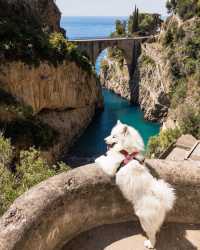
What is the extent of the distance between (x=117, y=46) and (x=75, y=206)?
156 ft

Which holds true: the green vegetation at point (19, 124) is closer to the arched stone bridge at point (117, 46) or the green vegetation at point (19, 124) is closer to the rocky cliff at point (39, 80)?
the rocky cliff at point (39, 80)

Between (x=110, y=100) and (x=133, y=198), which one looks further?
(x=110, y=100)

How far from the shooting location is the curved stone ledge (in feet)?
12.6

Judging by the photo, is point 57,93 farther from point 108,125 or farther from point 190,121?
point 190,121

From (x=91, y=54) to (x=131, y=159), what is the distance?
4327 cm

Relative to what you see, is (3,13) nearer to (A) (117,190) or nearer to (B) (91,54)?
(B) (91,54)

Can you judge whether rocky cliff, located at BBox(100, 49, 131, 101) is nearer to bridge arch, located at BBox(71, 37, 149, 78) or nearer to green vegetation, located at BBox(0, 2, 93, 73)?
bridge arch, located at BBox(71, 37, 149, 78)

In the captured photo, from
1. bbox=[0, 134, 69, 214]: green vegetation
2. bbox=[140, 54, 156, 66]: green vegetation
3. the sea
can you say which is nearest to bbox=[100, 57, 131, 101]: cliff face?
the sea

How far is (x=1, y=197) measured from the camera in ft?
24.8

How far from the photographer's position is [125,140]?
480 centimetres

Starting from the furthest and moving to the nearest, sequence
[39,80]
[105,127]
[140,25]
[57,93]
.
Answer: [140,25], [105,127], [57,93], [39,80]

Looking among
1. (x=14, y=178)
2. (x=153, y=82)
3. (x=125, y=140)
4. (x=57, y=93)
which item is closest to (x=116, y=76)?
(x=153, y=82)

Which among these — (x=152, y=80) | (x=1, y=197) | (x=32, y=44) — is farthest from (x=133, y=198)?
(x=152, y=80)

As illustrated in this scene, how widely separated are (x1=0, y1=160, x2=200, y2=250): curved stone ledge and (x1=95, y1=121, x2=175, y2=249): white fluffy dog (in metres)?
0.27
